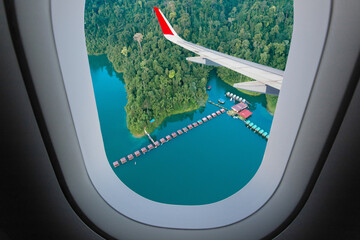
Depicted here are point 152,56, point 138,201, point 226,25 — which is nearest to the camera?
point 138,201

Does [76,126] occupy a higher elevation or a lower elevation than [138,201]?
higher

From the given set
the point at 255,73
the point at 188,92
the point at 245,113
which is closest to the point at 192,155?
the point at 245,113

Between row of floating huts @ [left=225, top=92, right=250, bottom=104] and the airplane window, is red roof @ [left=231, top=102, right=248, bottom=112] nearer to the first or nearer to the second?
the airplane window

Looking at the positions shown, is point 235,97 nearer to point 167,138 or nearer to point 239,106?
point 239,106

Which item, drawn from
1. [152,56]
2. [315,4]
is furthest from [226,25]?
[315,4]

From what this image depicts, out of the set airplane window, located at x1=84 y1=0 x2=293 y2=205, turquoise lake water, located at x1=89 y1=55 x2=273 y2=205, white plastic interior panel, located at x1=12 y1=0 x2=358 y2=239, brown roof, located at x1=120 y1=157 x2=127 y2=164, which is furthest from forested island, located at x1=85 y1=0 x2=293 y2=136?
white plastic interior panel, located at x1=12 y1=0 x2=358 y2=239

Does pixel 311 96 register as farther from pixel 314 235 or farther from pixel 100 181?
pixel 100 181

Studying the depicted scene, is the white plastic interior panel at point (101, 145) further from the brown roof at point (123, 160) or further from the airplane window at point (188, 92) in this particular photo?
the brown roof at point (123, 160)
